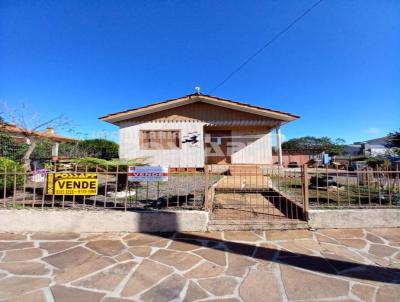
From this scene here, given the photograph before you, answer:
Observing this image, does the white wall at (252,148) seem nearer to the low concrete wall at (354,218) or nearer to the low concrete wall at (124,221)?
the low concrete wall at (354,218)

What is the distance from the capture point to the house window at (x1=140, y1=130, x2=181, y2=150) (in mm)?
13555

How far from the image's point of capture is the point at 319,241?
4.03 meters

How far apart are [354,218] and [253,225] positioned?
2.01m

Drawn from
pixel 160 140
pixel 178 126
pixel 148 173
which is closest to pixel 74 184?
pixel 148 173

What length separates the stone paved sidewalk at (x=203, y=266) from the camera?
2.57 metres

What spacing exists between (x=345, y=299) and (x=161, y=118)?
40.0ft

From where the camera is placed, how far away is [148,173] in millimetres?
4945

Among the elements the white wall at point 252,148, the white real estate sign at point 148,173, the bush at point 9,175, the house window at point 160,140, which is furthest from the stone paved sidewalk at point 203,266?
the white wall at point 252,148

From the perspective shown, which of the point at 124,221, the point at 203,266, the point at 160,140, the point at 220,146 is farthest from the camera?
the point at 220,146

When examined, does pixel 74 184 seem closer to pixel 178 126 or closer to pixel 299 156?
pixel 178 126

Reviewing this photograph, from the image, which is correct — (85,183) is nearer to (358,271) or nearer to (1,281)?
(1,281)

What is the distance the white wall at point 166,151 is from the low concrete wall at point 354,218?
912 cm

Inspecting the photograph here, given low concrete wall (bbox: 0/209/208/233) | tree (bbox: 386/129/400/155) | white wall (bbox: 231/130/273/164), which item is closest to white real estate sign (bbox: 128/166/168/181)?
low concrete wall (bbox: 0/209/208/233)

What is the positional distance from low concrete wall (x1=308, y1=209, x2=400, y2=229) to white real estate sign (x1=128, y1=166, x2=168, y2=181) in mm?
3035
